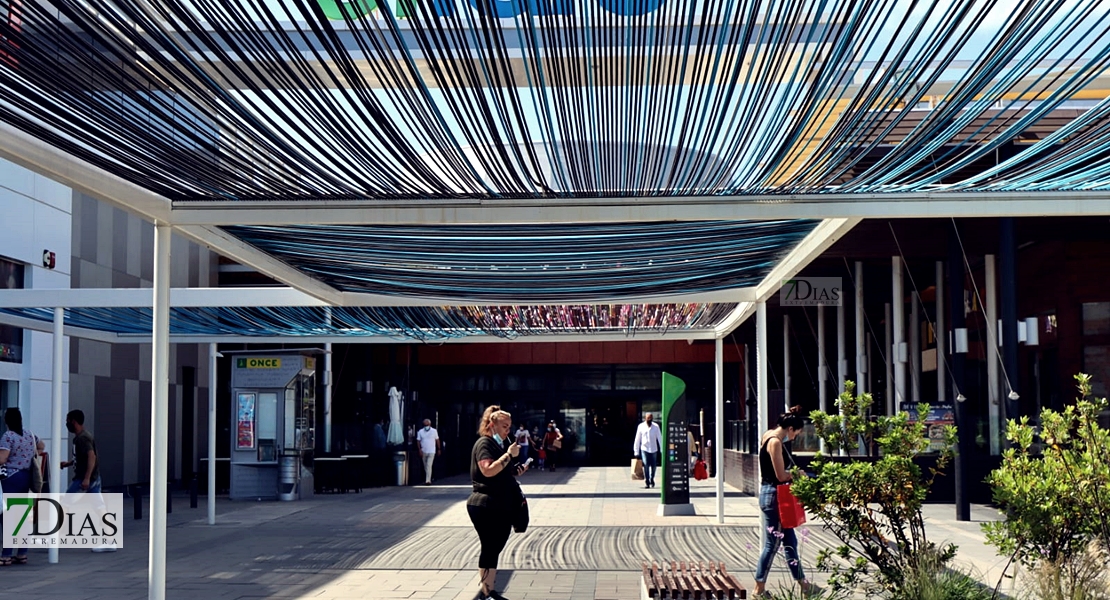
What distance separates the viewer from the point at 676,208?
7223 mm

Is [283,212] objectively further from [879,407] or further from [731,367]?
[731,367]

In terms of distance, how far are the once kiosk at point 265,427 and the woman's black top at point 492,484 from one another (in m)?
13.6

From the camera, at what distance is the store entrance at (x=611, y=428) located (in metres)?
37.7

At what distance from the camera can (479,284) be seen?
35.8 feet

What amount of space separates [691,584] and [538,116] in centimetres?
385

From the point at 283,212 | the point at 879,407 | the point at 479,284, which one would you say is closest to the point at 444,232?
the point at 283,212

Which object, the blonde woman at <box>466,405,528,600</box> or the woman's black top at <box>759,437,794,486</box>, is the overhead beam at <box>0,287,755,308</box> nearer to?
the woman's black top at <box>759,437,794,486</box>

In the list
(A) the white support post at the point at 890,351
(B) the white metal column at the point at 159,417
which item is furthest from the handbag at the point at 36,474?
(A) the white support post at the point at 890,351

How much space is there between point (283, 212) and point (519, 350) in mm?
29982

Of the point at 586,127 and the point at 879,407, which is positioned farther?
the point at 879,407

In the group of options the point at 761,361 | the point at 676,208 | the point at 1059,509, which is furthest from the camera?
the point at 761,361

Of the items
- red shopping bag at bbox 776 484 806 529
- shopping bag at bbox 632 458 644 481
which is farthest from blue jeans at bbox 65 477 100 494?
shopping bag at bbox 632 458 644 481

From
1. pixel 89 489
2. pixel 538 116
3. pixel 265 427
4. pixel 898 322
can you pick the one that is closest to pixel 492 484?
pixel 538 116

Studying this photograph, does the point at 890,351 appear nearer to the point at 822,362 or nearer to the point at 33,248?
the point at 822,362
